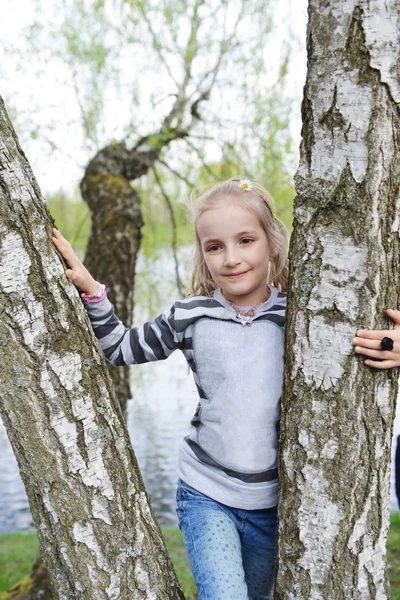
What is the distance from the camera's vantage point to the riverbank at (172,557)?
5039 millimetres

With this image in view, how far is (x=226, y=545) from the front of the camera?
1886mm

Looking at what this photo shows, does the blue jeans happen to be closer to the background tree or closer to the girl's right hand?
the girl's right hand

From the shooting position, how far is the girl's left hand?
153 cm

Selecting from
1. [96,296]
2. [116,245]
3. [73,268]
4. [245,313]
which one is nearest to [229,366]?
[245,313]

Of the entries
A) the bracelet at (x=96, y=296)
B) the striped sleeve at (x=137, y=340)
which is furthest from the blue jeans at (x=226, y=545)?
the bracelet at (x=96, y=296)

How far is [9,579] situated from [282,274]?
15.6ft

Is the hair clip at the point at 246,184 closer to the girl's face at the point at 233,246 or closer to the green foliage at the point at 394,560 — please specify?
the girl's face at the point at 233,246

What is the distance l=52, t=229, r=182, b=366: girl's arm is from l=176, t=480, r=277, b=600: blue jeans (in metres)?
0.47

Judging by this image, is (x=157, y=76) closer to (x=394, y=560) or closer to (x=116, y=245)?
(x=116, y=245)

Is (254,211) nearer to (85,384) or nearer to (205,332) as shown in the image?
(205,332)

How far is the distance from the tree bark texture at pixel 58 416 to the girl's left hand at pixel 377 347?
2.28 ft

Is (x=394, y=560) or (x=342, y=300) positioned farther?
(x=394, y=560)

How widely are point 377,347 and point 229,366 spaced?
23.1 inches

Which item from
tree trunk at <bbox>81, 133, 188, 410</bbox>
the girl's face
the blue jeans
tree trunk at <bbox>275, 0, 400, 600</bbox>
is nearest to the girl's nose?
the girl's face
